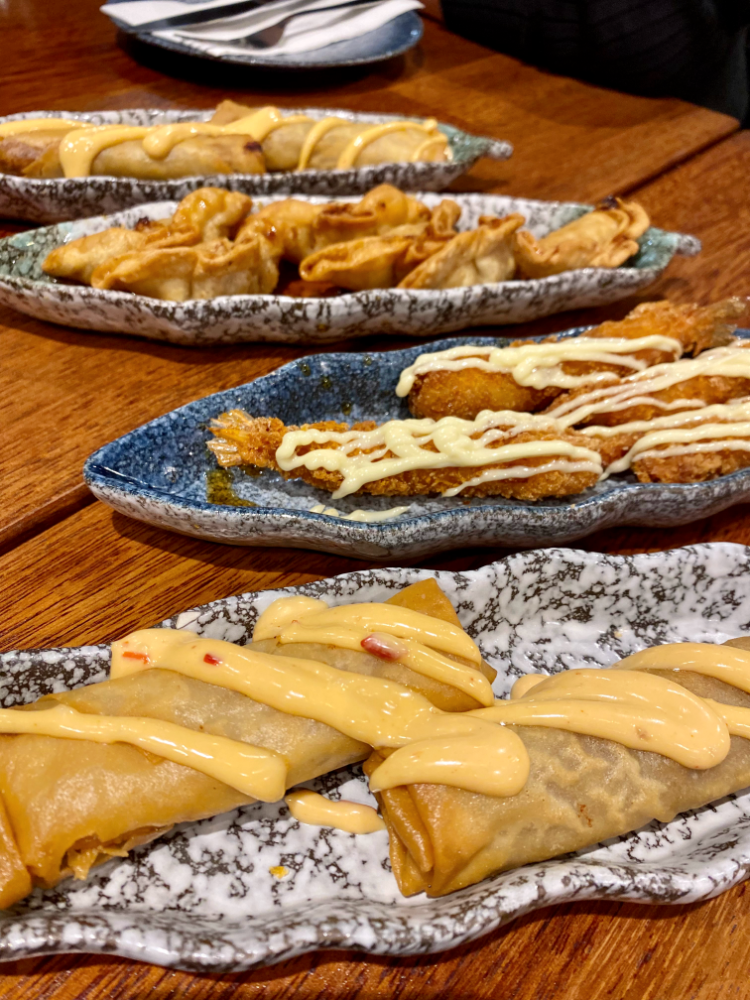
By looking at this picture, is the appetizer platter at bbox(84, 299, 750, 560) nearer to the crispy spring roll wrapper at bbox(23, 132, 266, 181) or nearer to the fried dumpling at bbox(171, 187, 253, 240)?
the fried dumpling at bbox(171, 187, 253, 240)

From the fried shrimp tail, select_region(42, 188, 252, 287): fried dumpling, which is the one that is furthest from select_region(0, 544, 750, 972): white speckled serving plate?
select_region(42, 188, 252, 287): fried dumpling

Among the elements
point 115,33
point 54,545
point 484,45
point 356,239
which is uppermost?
point 115,33

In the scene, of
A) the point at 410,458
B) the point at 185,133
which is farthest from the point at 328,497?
the point at 185,133

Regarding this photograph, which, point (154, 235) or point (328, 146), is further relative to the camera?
point (328, 146)

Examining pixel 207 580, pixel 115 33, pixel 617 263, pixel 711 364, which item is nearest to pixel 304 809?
pixel 207 580

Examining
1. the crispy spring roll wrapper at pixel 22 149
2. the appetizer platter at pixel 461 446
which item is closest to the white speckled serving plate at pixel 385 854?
the appetizer platter at pixel 461 446

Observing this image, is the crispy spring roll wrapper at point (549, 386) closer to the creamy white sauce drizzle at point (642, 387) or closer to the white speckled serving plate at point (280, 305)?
the creamy white sauce drizzle at point (642, 387)

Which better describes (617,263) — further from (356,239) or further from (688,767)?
(688,767)

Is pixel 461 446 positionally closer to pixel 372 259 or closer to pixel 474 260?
pixel 372 259
